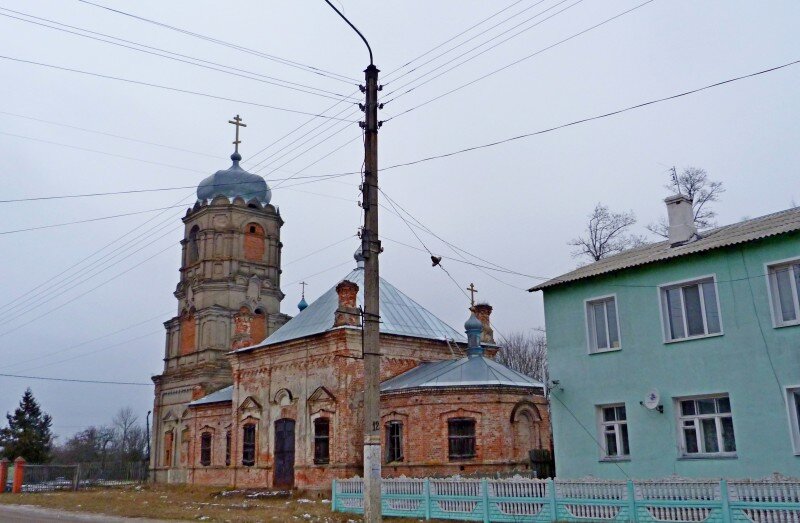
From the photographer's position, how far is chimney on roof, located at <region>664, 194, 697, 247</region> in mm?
17047

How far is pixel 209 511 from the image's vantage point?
22.2m

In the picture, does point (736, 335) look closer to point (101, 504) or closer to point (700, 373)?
point (700, 373)

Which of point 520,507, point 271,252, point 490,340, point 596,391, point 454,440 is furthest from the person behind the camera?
point 271,252

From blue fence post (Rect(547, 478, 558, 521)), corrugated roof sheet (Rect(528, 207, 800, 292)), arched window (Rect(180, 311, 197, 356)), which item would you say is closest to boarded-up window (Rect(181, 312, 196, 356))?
arched window (Rect(180, 311, 197, 356))

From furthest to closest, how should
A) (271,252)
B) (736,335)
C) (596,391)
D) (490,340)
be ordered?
1. (271,252)
2. (490,340)
3. (596,391)
4. (736,335)

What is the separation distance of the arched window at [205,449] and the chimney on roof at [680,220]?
2421 cm

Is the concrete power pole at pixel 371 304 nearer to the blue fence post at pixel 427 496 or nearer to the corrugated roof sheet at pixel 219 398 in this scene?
the blue fence post at pixel 427 496

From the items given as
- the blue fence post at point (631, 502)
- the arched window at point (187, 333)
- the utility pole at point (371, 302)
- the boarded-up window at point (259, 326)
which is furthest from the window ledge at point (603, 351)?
the arched window at point (187, 333)

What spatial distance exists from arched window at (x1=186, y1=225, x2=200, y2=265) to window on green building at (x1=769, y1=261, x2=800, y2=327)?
3529 cm

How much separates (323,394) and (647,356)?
549 inches

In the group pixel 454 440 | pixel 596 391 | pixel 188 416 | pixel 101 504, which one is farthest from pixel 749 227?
pixel 188 416

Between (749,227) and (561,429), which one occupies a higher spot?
(749,227)

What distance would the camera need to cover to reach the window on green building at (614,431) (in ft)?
54.3

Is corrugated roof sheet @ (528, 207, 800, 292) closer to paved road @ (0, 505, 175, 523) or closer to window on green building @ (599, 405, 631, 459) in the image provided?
window on green building @ (599, 405, 631, 459)
